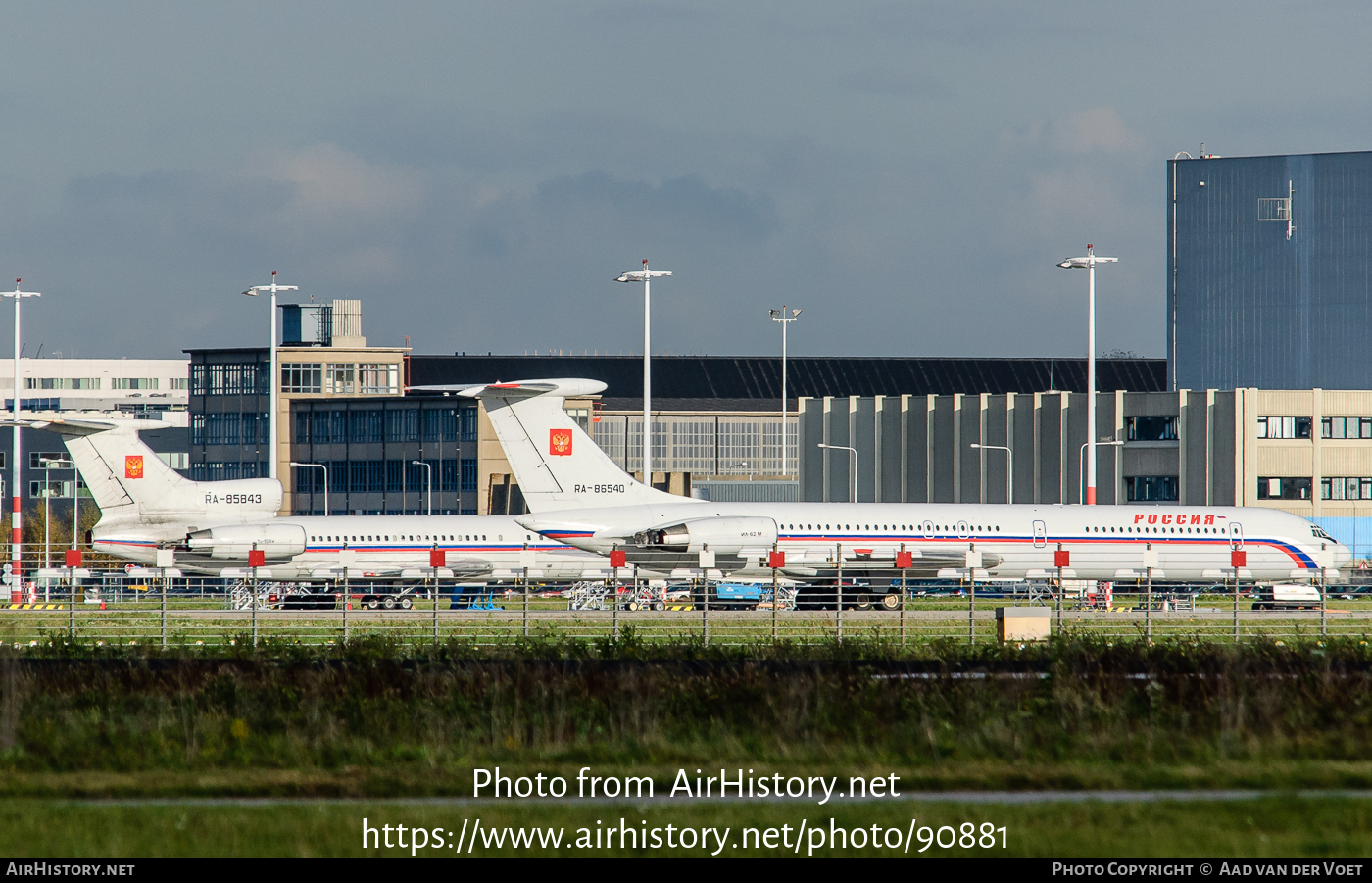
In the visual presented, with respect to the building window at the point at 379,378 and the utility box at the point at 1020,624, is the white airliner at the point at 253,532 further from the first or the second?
the building window at the point at 379,378

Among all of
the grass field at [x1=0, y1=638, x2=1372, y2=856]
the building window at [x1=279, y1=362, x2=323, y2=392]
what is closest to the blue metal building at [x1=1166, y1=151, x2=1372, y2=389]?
the building window at [x1=279, y1=362, x2=323, y2=392]

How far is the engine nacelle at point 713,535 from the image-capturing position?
52156 mm

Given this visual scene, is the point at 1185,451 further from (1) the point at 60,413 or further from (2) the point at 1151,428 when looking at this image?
(1) the point at 60,413

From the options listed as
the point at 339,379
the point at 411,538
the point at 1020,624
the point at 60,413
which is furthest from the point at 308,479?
the point at 1020,624

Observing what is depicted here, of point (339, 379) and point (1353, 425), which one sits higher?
point (339, 379)

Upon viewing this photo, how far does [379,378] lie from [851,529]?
90.7 meters

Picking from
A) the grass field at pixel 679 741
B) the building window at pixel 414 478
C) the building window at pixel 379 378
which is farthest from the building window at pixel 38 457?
the grass field at pixel 679 741

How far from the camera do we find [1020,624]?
105 feet

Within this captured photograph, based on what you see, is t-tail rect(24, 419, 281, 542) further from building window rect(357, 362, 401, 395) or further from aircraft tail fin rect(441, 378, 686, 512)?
building window rect(357, 362, 401, 395)

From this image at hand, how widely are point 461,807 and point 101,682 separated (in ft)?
30.8

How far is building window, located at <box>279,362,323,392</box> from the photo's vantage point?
13888cm
